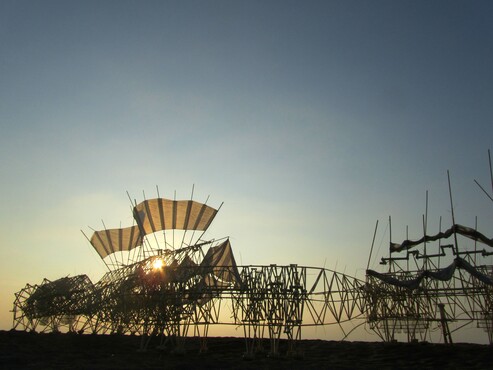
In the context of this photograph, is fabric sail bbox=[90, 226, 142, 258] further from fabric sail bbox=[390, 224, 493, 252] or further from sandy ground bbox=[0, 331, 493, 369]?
fabric sail bbox=[390, 224, 493, 252]

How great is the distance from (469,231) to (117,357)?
21074 mm

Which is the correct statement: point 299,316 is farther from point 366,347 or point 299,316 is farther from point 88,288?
point 88,288

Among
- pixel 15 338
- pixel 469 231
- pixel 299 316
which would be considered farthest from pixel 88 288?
pixel 469 231

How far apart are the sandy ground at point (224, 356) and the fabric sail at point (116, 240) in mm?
14992

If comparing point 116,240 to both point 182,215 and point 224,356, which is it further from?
point 224,356

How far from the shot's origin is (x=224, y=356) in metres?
27.8

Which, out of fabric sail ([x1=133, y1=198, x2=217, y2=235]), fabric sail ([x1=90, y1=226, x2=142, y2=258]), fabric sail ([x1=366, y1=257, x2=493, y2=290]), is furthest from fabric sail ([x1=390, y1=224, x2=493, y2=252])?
fabric sail ([x1=90, y1=226, x2=142, y2=258])

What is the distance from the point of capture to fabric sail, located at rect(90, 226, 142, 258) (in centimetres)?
4847

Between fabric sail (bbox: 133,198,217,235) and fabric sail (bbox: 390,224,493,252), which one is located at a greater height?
fabric sail (bbox: 133,198,217,235)

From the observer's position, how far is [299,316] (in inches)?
971

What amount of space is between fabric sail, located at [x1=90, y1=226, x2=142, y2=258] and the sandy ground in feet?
49.2

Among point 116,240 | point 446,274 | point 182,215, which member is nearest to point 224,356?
point 182,215

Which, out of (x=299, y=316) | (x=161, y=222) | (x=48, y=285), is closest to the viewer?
(x=299, y=316)

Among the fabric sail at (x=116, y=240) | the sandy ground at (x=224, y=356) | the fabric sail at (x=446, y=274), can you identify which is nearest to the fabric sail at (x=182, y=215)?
the sandy ground at (x=224, y=356)
